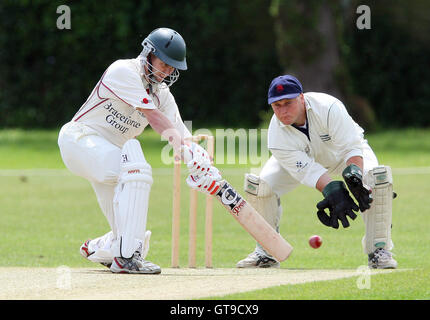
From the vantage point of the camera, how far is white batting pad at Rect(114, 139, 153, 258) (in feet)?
18.0

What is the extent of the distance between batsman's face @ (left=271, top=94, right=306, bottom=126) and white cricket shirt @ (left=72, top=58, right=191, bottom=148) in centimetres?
60

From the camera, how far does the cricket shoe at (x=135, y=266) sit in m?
5.51

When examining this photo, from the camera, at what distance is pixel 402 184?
11602 mm

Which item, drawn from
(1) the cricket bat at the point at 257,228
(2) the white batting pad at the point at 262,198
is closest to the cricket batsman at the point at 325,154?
(2) the white batting pad at the point at 262,198

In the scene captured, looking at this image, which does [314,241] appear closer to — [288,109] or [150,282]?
[288,109]

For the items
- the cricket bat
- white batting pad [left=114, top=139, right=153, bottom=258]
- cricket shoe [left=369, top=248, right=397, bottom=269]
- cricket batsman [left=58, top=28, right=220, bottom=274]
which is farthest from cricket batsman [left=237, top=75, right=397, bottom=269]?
white batting pad [left=114, top=139, right=153, bottom=258]

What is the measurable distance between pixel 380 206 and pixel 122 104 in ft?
5.74

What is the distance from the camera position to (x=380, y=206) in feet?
19.9

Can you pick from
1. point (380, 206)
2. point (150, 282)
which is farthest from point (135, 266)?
point (380, 206)

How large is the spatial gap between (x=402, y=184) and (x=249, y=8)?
9579 mm

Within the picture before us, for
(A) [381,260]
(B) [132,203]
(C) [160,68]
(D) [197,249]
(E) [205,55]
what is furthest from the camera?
(E) [205,55]

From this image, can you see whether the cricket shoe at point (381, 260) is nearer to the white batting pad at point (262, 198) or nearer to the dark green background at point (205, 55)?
the white batting pad at point (262, 198)

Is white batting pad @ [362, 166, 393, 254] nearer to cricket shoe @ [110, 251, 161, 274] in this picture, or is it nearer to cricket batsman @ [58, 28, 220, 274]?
cricket batsman @ [58, 28, 220, 274]

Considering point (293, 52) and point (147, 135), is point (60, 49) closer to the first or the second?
point (147, 135)
